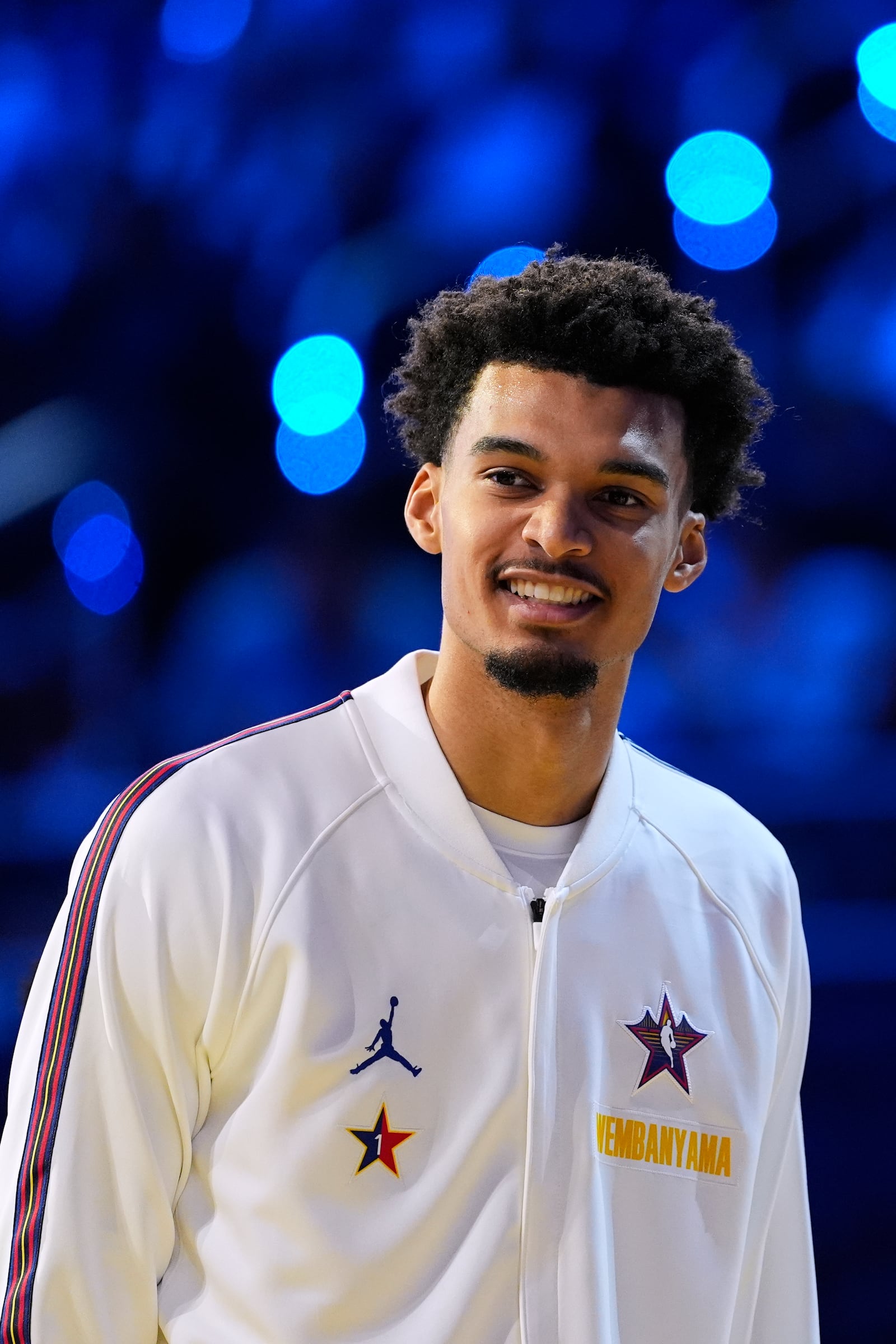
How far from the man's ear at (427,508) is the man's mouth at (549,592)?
0.19m

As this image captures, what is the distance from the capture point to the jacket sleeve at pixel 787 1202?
4.57 ft

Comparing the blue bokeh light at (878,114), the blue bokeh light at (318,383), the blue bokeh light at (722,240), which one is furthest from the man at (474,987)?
the blue bokeh light at (878,114)

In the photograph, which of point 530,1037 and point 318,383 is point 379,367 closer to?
point 318,383

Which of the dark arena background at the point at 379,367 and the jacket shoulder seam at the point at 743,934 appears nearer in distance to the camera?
the jacket shoulder seam at the point at 743,934

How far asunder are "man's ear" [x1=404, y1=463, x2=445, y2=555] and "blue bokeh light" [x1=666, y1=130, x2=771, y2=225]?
128 centimetres

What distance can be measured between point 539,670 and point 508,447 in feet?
0.74

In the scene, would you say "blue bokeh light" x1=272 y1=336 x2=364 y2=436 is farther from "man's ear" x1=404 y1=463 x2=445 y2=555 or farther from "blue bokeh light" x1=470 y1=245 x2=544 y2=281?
"man's ear" x1=404 y1=463 x2=445 y2=555

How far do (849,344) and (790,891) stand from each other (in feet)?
4.81

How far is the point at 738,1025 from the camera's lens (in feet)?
4.36

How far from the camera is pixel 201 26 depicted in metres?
2.29

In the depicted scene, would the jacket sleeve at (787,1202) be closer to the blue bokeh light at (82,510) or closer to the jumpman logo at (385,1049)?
the jumpman logo at (385,1049)

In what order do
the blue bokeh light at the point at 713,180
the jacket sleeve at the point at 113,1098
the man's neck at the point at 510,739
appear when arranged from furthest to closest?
the blue bokeh light at the point at 713,180 → the man's neck at the point at 510,739 → the jacket sleeve at the point at 113,1098

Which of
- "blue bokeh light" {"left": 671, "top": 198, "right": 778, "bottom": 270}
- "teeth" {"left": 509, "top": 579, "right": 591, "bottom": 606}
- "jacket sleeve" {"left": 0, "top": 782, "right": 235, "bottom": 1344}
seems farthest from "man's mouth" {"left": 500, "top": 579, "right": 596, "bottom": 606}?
"blue bokeh light" {"left": 671, "top": 198, "right": 778, "bottom": 270}

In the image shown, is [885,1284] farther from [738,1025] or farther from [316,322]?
[316,322]
